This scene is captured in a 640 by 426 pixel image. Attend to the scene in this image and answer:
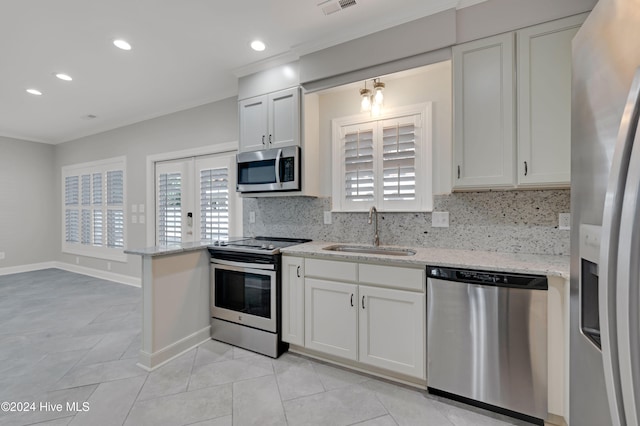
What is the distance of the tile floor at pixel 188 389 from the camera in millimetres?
1758

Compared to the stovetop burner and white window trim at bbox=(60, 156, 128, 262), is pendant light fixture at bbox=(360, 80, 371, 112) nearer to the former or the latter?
the stovetop burner

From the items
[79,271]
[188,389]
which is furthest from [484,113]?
[79,271]

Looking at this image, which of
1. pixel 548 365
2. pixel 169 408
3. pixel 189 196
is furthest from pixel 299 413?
pixel 189 196

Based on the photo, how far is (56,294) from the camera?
14.0ft

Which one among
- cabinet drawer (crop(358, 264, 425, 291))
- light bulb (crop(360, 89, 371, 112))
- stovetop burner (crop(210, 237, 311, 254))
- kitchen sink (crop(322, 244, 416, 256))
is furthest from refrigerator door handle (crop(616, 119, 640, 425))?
light bulb (crop(360, 89, 371, 112))

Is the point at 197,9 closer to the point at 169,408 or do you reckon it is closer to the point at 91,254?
the point at 169,408

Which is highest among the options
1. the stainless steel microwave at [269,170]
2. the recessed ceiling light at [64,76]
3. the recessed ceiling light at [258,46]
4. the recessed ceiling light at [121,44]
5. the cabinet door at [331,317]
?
the recessed ceiling light at [64,76]

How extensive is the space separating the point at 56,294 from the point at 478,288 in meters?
5.64

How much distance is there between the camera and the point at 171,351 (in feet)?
8.14

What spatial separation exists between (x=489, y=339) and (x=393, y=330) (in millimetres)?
603

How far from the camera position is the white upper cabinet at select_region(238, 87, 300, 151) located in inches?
109

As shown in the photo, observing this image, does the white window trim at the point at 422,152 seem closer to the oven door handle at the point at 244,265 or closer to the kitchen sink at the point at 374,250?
the kitchen sink at the point at 374,250

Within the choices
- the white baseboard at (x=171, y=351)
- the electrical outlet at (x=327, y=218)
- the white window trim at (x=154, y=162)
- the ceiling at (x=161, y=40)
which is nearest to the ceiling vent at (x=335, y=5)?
→ the ceiling at (x=161, y=40)

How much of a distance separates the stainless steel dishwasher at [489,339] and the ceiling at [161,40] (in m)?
2.00
